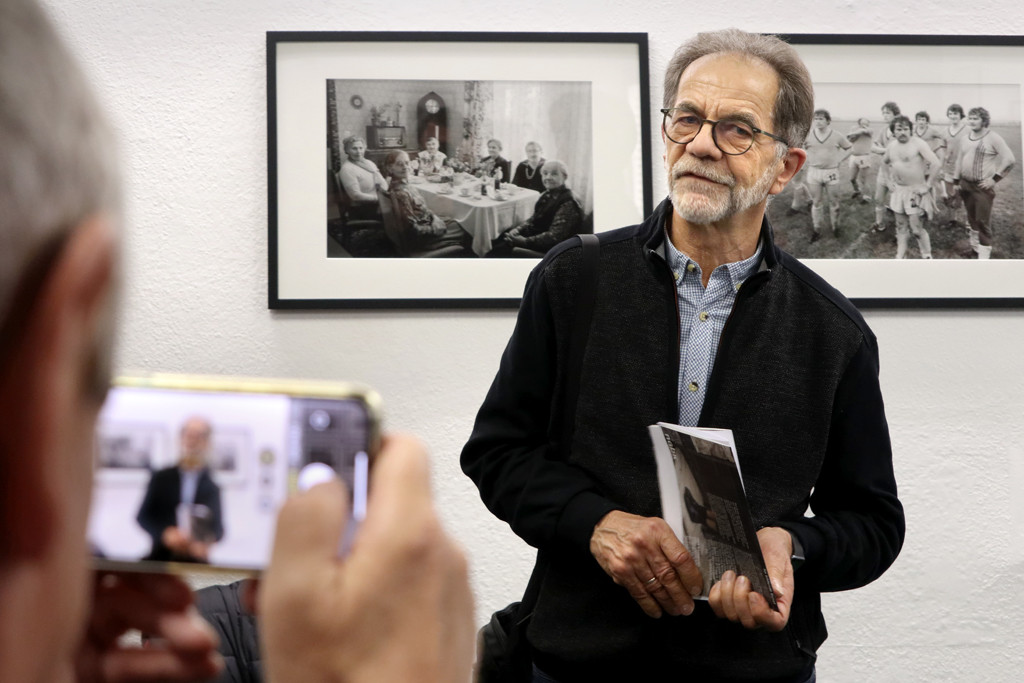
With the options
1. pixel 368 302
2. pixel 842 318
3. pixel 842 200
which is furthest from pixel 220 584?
pixel 842 200

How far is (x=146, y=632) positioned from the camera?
1.40ft

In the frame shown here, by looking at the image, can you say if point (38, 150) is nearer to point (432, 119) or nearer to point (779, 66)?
point (779, 66)

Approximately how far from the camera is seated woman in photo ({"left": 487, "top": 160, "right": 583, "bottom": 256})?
218cm

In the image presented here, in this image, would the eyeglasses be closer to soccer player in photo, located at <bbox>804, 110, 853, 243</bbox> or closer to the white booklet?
the white booklet

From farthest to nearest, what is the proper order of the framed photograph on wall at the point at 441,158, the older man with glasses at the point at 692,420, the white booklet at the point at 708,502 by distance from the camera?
the framed photograph on wall at the point at 441,158, the older man with glasses at the point at 692,420, the white booklet at the point at 708,502

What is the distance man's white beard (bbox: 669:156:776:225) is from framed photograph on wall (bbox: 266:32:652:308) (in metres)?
0.72

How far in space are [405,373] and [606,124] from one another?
76 centimetres

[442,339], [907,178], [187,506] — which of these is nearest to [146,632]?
[187,506]

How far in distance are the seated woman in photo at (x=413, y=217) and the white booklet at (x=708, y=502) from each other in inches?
42.1

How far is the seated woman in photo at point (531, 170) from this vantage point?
2.19 meters

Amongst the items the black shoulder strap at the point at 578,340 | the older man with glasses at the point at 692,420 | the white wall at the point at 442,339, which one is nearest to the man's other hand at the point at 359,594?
the older man with glasses at the point at 692,420

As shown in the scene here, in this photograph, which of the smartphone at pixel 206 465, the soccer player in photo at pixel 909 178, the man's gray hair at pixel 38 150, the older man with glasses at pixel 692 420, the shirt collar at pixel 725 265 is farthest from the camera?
the soccer player in photo at pixel 909 178

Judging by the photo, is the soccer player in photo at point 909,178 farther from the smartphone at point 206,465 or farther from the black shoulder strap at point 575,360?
the smartphone at point 206,465

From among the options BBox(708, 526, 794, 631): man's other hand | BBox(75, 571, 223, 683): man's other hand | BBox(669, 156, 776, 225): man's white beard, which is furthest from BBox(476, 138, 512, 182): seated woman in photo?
BBox(75, 571, 223, 683): man's other hand
